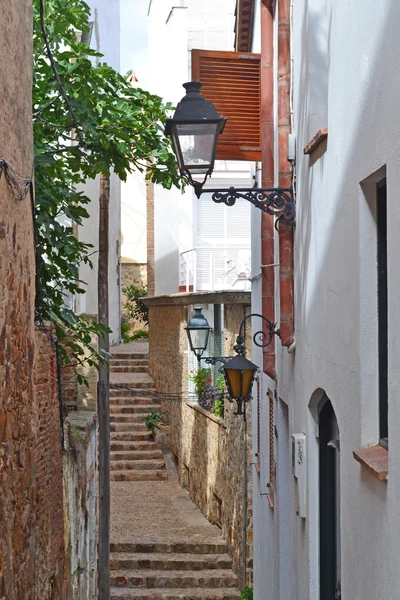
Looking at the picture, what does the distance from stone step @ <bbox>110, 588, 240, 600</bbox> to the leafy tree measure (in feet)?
19.7

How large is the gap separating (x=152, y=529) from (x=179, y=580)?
8.21ft

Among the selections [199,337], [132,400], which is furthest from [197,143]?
[132,400]

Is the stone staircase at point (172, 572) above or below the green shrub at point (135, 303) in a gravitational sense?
below

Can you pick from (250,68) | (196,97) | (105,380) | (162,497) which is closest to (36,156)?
(250,68)

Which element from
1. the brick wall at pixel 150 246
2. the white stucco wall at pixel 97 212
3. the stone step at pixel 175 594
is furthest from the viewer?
the brick wall at pixel 150 246

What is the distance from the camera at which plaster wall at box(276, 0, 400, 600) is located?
3.96 metres

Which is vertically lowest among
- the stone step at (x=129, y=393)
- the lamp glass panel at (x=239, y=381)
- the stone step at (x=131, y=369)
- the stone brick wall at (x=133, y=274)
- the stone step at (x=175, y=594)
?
the stone step at (x=175, y=594)

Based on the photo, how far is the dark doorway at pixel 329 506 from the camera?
619 cm

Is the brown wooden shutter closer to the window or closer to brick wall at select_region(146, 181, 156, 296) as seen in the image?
the window

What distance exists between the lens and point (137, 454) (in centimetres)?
2341

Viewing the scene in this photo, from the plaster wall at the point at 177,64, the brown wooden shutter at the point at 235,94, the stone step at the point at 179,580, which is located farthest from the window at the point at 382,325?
the plaster wall at the point at 177,64

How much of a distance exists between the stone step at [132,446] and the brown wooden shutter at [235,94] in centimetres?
1427

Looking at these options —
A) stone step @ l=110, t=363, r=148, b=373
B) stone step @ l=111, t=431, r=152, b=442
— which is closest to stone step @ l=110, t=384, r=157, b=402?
stone step @ l=111, t=431, r=152, b=442

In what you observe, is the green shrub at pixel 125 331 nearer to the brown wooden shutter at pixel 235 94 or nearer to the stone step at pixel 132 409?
the stone step at pixel 132 409
